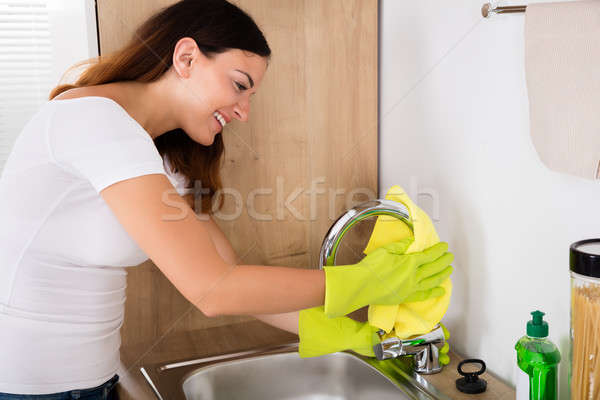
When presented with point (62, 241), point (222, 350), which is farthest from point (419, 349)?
point (62, 241)

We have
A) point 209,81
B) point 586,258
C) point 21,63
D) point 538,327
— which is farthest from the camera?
point 21,63

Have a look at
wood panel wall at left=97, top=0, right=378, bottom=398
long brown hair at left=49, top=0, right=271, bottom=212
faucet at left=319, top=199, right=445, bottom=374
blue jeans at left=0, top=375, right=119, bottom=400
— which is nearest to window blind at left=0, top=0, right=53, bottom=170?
long brown hair at left=49, top=0, right=271, bottom=212

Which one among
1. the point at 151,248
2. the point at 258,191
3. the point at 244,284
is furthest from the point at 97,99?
the point at 258,191

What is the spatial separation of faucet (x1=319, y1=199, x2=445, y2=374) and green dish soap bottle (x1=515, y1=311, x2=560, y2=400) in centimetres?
24

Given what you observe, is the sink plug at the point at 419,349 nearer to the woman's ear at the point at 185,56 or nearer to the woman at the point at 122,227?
the woman at the point at 122,227

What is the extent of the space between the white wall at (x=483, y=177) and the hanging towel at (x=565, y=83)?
10 centimetres

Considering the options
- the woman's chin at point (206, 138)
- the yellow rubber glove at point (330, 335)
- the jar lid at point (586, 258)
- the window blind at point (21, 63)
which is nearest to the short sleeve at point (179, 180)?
the woman's chin at point (206, 138)

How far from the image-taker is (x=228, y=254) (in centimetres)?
118

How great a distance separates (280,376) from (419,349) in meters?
0.33

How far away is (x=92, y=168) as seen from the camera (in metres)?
0.75

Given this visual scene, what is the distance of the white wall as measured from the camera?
85cm

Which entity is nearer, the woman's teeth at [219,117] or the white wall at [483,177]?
the white wall at [483,177]

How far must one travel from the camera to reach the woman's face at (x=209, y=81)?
0.95 metres

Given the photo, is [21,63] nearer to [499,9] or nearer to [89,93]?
[89,93]
